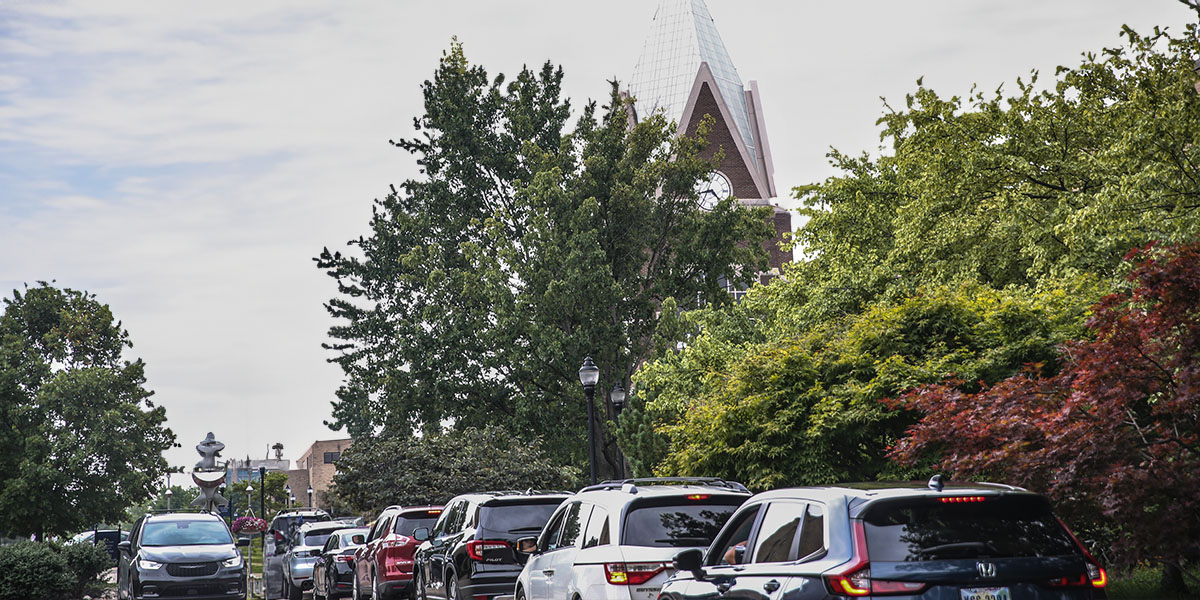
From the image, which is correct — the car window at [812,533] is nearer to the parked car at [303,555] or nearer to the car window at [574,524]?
the car window at [574,524]

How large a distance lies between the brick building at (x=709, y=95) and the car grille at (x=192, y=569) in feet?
205

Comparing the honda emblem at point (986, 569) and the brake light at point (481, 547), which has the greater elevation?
the brake light at point (481, 547)

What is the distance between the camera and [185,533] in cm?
2298

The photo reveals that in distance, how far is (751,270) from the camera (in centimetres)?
4647

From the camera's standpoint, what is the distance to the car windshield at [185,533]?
22.6 m

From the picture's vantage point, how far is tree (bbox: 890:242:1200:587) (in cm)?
1025

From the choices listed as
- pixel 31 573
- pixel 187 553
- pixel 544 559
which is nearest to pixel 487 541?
pixel 544 559

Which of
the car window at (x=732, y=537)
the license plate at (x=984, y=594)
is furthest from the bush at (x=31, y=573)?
the license plate at (x=984, y=594)

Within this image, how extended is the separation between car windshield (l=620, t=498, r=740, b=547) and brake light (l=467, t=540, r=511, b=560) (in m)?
5.06

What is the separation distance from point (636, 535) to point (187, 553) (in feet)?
47.2

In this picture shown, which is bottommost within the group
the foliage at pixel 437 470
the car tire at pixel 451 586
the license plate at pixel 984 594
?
the car tire at pixel 451 586

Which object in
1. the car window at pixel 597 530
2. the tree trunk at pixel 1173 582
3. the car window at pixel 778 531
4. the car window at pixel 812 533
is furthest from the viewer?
the tree trunk at pixel 1173 582

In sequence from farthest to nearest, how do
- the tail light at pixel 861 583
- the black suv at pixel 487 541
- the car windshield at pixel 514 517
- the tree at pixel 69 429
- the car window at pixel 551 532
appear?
the tree at pixel 69 429, the car windshield at pixel 514 517, the black suv at pixel 487 541, the car window at pixel 551 532, the tail light at pixel 861 583

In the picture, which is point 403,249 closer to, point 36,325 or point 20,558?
point 36,325
